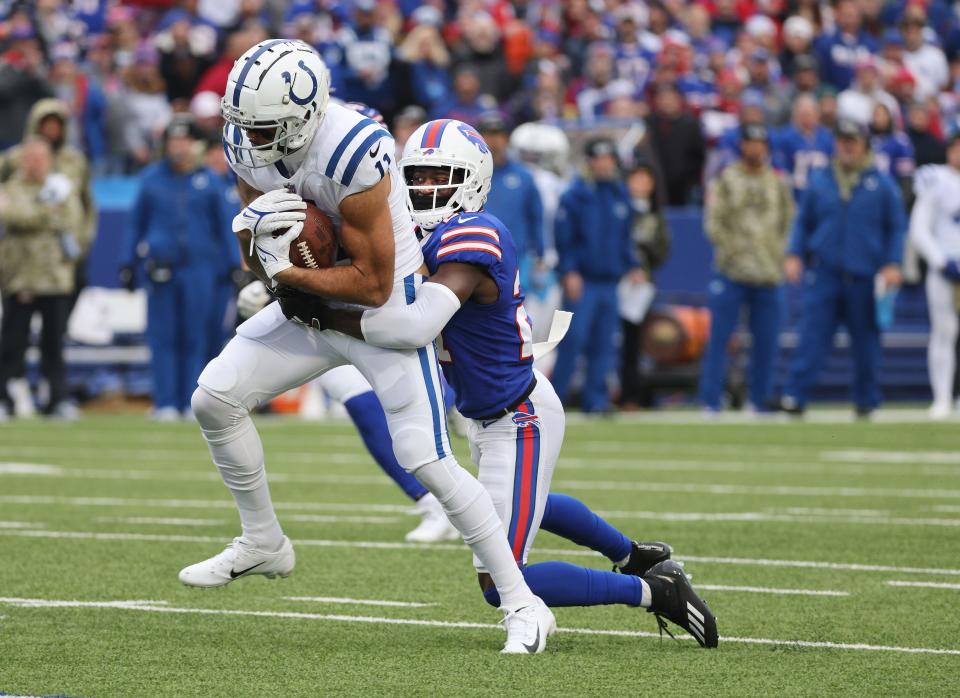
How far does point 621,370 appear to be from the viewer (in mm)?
14375

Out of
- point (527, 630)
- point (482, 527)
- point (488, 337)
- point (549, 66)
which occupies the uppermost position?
point (549, 66)

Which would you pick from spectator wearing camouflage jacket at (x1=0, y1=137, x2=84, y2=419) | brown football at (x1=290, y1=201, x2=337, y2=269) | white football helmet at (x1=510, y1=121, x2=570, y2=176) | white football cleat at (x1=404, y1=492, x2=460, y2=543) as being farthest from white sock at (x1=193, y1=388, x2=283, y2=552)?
white football helmet at (x1=510, y1=121, x2=570, y2=176)

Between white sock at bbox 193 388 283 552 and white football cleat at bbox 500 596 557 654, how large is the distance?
821 mm

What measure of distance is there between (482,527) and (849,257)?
891 centimetres

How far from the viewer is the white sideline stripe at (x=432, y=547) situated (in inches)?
243

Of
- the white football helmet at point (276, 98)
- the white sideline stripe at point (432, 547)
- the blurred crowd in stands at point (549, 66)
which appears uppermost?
the blurred crowd in stands at point (549, 66)

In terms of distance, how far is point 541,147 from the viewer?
48.4 ft

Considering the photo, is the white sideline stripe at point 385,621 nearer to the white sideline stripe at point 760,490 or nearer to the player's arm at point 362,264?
the player's arm at point 362,264

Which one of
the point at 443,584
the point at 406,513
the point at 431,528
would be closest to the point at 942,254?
the point at 406,513

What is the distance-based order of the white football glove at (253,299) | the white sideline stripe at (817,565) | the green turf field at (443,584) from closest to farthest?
the green turf field at (443,584) → the white sideline stripe at (817,565) → the white football glove at (253,299)

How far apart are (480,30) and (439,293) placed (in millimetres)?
12249

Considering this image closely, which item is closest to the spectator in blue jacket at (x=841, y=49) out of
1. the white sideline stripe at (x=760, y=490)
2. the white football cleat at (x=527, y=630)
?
the white sideline stripe at (x=760, y=490)

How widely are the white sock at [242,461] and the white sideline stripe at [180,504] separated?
2.88m

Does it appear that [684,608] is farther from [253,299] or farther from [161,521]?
[161,521]
